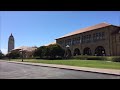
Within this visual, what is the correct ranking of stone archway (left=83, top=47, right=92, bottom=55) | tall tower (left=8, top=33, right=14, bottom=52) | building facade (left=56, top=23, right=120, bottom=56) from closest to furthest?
building facade (left=56, top=23, right=120, bottom=56)
stone archway (left=83, top=47, right=92, bottom=55)
tall tower (left=8, top=33, right=14, bottom=52)

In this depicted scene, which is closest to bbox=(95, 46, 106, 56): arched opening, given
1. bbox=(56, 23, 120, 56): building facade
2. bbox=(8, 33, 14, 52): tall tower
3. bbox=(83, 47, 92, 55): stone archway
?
bbox=(56, 23, 120, 56): building facade

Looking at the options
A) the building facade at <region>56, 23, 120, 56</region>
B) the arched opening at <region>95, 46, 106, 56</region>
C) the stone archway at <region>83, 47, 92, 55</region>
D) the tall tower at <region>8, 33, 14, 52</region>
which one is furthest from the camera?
the tall tower at <region>8, 33, 14, 52</region>

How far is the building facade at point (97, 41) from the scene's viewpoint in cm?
7028

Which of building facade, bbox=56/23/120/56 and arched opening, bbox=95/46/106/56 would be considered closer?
building facade, bbox=56/23/120/56

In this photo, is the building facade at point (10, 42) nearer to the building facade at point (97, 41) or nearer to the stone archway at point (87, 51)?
the building facade at point (97, 41)

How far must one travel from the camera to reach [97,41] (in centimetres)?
7769

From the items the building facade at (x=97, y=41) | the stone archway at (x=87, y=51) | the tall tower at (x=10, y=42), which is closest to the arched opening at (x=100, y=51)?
the building facade at (x=97, y=41)

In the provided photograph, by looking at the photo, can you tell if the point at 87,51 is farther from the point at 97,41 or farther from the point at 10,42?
the point at 10,42

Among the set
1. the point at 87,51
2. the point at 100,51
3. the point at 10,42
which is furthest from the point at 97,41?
the point at 10,42

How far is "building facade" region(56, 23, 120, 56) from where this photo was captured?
70.3 m

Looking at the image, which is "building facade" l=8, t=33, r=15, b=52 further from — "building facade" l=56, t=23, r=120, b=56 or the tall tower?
"building facade" l=56, t=23, r=120, b=56
